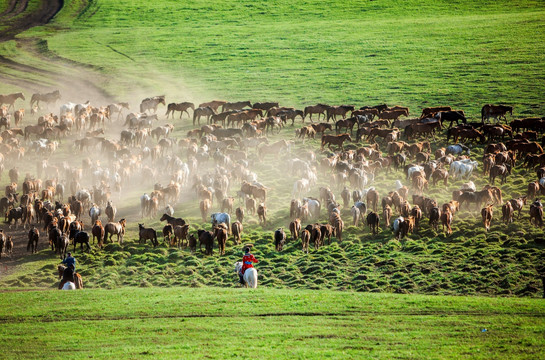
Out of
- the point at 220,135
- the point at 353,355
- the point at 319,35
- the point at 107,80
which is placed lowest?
the point at 353,355

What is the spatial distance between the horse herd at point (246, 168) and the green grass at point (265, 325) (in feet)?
22.5

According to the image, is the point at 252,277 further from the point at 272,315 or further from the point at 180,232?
the point at 180,232

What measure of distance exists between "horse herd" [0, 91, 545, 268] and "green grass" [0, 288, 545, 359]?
6.86 m

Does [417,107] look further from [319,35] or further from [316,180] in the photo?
[319,35]

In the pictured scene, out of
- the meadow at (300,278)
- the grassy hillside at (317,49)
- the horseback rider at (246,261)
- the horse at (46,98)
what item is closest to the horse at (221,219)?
the meadow at (300,278)

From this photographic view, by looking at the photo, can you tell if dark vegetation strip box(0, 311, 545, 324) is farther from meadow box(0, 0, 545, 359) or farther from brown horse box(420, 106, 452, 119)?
brown horse box(420, 106, 452, 119)

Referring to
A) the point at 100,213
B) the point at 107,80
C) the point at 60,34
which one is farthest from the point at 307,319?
the point at 60,34

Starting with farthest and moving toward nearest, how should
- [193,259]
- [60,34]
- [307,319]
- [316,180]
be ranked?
[60,34] → [316,180] → [193,259] → [307,319]

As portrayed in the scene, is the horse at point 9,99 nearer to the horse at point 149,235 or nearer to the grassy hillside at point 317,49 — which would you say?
the grassy hillside at point 317,49

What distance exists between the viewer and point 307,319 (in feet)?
58.4

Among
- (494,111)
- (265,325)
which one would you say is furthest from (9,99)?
(265,325)

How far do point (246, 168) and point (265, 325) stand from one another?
20.6m

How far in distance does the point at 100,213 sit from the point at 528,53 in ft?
181

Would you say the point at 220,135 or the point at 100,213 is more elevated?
the point at 220,135
